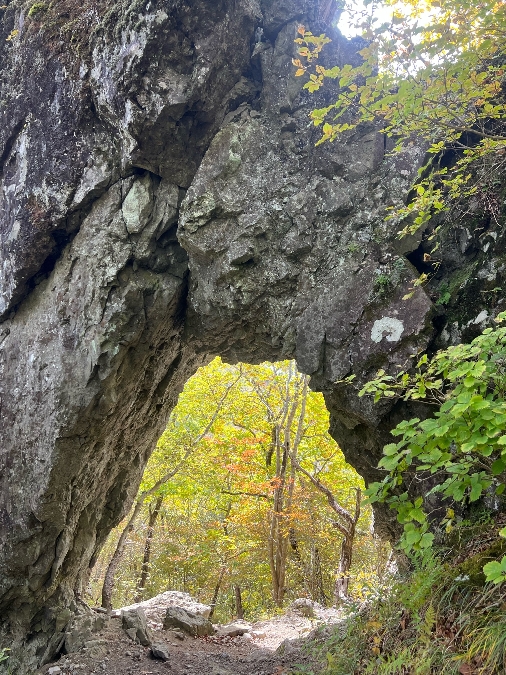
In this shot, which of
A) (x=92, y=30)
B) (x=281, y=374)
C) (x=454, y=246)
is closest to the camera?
(x=454, y=246)

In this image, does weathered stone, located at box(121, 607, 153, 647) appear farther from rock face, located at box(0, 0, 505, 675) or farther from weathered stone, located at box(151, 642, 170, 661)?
rock face, located at box(0, 0, 505, 675)

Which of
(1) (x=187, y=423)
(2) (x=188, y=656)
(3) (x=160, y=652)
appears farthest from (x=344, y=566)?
(1) (x=187, y=423)

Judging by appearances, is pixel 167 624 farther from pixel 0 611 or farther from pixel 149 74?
pixel 149 74

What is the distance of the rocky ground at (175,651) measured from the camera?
22.0ft

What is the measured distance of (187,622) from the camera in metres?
9.00

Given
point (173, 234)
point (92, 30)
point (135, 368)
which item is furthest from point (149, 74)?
point (135, 368)

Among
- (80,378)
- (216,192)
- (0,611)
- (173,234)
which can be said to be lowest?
(0,611)

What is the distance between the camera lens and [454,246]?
6.01 meters

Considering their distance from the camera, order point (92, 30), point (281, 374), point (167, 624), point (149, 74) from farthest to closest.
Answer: point (281, 374)
point (167, 624)
point (92, 30)
point (149, 74)

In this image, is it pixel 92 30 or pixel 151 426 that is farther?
pixel 151 426

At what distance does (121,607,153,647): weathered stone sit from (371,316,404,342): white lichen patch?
6.22 m

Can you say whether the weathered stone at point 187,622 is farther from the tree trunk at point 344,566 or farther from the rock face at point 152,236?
the tree trunk at point 344,566

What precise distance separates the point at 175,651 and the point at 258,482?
6906mm

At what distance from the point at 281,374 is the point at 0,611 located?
9.75m
